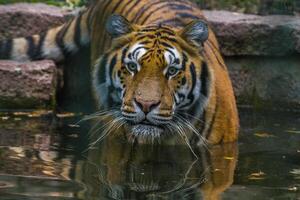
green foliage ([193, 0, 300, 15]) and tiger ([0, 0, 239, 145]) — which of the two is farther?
green foliage ([193, 0, 300, 15])

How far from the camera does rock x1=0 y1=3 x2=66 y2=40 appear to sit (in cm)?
769

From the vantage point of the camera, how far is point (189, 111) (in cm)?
602

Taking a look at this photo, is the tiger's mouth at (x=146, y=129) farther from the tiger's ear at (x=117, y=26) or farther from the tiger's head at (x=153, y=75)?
the tiger's ear at (x=117, y=26)

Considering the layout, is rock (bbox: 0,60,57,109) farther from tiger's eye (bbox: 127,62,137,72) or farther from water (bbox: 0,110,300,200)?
tiger's eye (bbox: 127,62,137,72)

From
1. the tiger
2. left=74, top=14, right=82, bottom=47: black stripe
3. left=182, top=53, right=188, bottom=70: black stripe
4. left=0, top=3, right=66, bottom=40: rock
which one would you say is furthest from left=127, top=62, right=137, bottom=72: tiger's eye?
left=0, top=3, right=66, bottom=40: rock

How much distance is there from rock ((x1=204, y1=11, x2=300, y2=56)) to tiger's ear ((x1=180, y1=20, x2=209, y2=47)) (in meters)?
1.53

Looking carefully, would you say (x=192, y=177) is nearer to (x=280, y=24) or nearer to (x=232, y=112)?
(x=232, y=112)

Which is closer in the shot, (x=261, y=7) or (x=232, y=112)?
(x=232, y=112)

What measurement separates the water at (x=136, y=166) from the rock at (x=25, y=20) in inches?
42.8

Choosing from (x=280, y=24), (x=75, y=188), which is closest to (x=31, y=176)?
(x=75, y=188)

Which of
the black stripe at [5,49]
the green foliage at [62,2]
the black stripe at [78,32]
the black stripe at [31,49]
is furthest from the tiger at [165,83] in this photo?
the green foliage at [62,2]

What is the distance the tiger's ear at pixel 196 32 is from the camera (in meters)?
5.93

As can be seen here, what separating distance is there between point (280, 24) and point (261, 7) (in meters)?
1.09

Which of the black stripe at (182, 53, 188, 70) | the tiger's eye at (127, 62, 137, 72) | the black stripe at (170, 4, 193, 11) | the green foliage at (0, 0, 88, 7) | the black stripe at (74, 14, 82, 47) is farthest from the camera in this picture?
the green foliage at (0, 0, 88, 7)
